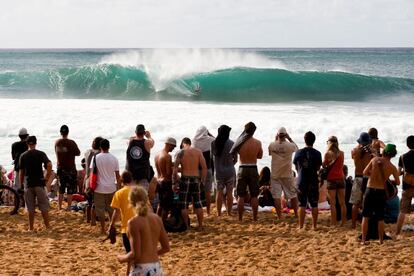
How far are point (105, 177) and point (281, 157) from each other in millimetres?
2398

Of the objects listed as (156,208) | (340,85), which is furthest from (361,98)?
(156,208)

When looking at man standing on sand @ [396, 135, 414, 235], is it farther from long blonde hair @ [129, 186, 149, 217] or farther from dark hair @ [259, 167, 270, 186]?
long blonde hair @ [129, 186, 149, 217]

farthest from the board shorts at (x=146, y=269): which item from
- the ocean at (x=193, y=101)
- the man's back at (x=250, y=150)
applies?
the ocean at (x=193, y=101)

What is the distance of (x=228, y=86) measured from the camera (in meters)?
35.6

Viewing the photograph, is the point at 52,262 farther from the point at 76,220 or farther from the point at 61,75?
the point at 61,75

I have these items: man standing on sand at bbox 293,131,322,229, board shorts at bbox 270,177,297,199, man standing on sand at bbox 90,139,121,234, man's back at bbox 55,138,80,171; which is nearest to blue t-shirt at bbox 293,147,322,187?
man standing on sand at bbox 293,131,322,229

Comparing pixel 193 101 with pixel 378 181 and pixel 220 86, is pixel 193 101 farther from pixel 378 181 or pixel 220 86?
pixel 378 181

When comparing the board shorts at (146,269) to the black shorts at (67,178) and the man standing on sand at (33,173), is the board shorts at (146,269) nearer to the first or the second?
the man standing on sand at (33,173)

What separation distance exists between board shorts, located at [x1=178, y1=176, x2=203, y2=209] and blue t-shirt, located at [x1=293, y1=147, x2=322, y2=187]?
130cm

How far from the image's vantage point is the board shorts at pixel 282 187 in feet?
29.6

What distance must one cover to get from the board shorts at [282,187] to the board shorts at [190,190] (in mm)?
1137

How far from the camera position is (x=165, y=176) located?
8430mm

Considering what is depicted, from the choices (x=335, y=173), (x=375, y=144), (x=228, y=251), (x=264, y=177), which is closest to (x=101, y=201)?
(x=228, y=251)

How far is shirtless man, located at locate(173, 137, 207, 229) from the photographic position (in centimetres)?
838
